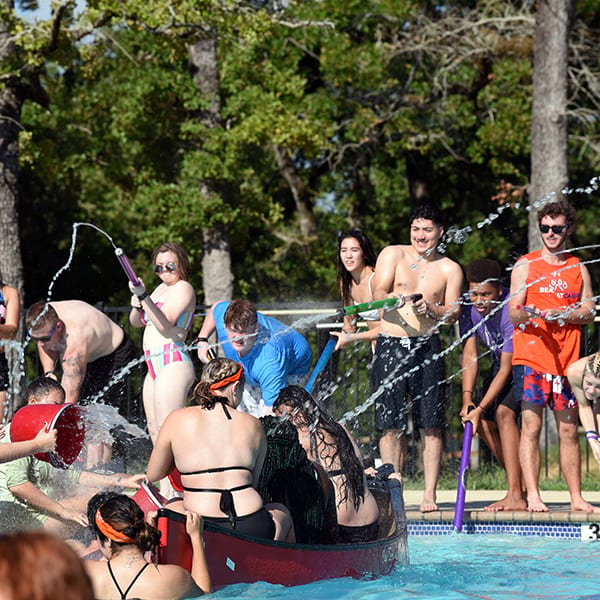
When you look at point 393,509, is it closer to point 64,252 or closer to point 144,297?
point 144,297

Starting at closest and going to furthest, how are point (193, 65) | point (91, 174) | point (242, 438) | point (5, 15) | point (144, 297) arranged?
point (242, 438), point (144, 297), point (5, 15), point (193, 65), point (91, 174)

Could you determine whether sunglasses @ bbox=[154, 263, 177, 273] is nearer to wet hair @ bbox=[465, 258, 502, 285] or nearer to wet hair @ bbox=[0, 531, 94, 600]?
wet hair @ bbox=[465, 258, 502, 285]

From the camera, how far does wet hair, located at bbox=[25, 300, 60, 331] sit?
318 inches

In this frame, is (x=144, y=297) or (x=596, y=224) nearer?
(x=144, y=297)

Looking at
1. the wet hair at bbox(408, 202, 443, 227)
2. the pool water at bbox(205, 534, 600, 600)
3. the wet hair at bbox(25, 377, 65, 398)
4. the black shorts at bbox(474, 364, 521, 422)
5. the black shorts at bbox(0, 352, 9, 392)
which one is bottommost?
the pool water at bbox(205, 534, 600, 600)

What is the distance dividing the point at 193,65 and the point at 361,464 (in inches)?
548

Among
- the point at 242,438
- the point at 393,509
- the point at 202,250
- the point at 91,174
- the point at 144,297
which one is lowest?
the point at 393,509

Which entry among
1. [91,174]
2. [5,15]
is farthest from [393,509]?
[91,174]

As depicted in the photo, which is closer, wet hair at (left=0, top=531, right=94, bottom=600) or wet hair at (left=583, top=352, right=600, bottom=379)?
wet hair at (left=0, top=531, right=94, bottom=600)

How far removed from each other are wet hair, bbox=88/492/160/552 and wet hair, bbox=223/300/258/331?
2.87 metres

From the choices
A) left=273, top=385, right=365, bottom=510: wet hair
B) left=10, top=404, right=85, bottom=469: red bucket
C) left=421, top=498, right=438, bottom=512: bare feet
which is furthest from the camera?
left=421, top=498, right=438, bottom=512: bare feet

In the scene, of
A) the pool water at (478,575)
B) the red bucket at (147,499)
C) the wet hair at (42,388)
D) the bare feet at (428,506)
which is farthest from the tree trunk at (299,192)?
the red bucket at (147,499)

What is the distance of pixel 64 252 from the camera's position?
2380cm

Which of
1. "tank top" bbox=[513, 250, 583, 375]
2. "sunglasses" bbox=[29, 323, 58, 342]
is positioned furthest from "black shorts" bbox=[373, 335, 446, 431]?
"sunglasses" bbox=[29, 323, 58, 342]
